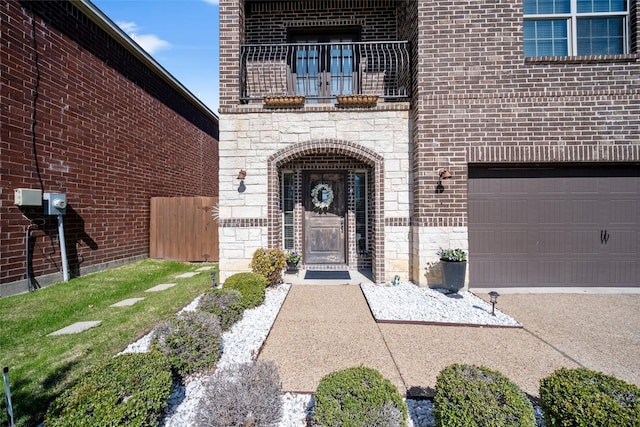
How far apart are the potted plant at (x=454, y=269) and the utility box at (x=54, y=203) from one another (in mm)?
7211

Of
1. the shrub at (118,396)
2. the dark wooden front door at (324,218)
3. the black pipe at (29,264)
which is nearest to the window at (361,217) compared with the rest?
the dark wooden front door at (324,218)

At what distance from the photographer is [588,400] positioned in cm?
157

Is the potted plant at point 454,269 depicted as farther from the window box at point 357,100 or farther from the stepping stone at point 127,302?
the stepping stone at point 127,302

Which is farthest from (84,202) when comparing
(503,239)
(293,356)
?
(503,239)

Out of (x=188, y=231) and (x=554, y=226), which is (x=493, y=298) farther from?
(x=188, y=231)

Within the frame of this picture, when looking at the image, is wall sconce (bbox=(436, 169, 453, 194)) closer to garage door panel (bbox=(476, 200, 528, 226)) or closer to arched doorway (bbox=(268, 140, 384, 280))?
garage door panel (bbox=(476, 200, 528, 226))

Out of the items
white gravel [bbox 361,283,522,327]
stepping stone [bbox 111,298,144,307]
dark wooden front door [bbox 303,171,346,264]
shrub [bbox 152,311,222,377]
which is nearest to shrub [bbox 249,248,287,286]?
dark wooden front door [bbox 303,171,346,264]

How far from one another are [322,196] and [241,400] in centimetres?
505

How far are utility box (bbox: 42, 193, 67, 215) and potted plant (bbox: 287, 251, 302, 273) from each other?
448cm

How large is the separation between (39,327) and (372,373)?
14.4ft

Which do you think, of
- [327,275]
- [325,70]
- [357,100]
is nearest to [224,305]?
[327,275]

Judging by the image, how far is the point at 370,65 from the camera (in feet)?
21.3

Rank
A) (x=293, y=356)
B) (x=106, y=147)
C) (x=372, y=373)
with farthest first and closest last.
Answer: (x=106, y=147) → (x=293, y=356) → (x=372, y=373)

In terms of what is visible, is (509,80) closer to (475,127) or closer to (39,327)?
(475,127)
